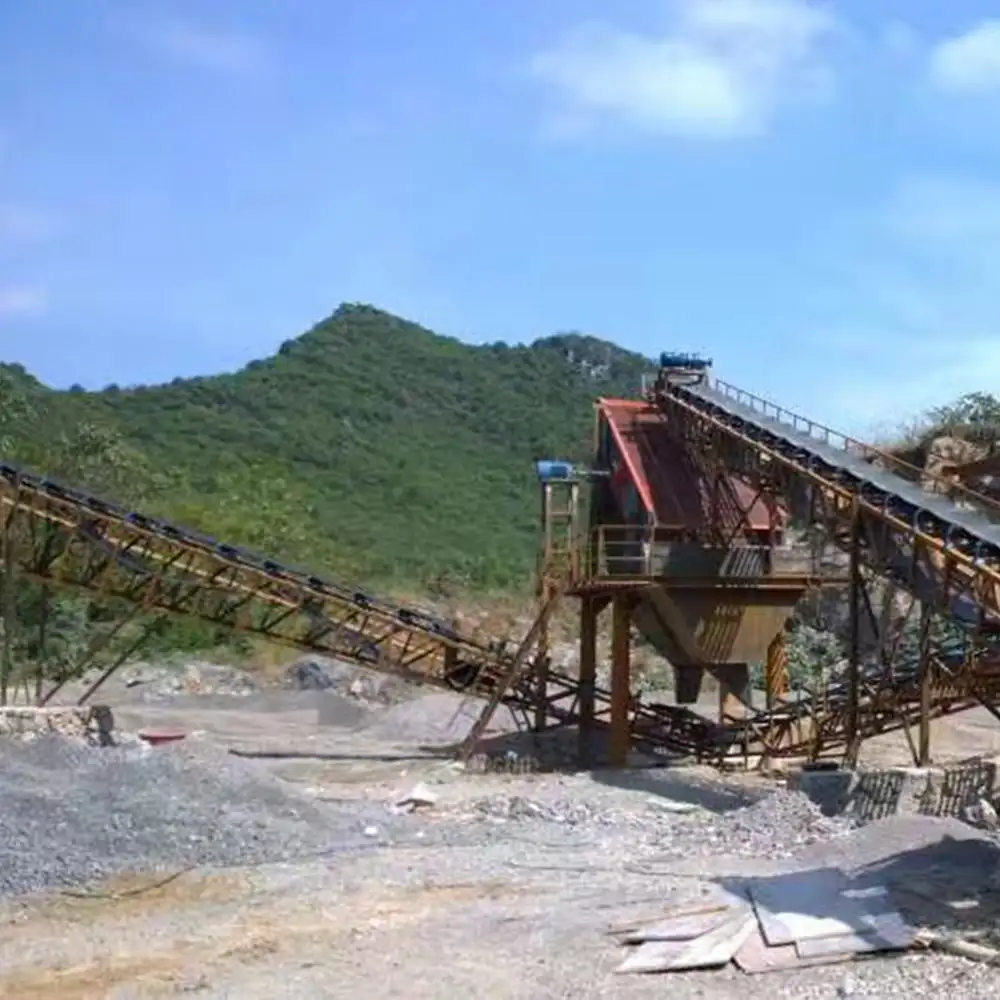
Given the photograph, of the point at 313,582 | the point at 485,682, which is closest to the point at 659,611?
the point at 485,682

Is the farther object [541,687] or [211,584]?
[541,687]

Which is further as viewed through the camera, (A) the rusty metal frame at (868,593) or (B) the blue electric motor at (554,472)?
(B) the blue electric motor at (554,472)

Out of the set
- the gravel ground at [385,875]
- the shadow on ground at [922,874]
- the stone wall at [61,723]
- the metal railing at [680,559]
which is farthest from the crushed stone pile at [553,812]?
the metal railing at [680,559]

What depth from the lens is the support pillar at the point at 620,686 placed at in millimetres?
23000

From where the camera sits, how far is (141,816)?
14.8 meters

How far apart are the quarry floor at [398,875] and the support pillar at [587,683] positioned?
3.45 m

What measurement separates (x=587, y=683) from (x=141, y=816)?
11290 millimetres

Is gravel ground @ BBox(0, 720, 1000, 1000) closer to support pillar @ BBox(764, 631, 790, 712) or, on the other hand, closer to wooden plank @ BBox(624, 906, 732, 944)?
wooden plank @ BBox(624, 906, 732, 944)

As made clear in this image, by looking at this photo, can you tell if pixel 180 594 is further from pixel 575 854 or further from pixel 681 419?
pixel 575 854

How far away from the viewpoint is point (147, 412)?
287 feet

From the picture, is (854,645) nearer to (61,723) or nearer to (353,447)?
(61,723)

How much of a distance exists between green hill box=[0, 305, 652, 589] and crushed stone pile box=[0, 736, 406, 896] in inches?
1180

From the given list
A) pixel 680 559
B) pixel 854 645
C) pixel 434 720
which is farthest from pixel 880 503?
pixel 434 720

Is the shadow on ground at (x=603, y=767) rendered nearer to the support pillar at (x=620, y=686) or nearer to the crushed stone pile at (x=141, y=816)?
the support pillar at (x=620, y=686)
